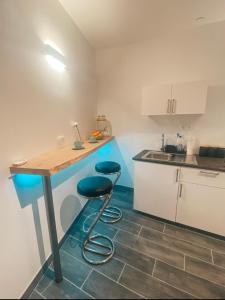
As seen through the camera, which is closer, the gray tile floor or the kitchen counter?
the gray tile floor

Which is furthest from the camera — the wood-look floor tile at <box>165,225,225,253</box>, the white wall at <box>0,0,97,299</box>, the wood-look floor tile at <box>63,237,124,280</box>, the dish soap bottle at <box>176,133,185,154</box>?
the dish soap bottle at <box>176,133,185,154</box>

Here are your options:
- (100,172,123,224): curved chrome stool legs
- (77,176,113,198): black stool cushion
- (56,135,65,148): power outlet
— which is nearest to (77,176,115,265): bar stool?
(77,176,113,198): black stool cushion

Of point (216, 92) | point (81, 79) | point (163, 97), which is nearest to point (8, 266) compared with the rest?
point (81, 79)

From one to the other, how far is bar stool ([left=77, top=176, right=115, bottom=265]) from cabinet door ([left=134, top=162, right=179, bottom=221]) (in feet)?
2.10

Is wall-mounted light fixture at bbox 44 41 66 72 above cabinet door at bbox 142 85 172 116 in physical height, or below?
above

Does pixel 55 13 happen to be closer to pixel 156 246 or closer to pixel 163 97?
pixel 163 97

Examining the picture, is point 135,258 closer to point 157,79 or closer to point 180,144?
point 180,144

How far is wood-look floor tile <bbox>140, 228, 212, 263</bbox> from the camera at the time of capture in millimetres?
1531

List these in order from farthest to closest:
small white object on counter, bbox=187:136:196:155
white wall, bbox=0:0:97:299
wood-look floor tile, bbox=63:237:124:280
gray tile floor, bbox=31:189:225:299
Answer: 1. small white object on counter, bbox=187:136:196:155
2. wood-look floor tile, bbox=63:237:124:280
3. gray tile floor, bbox=31:189:225:299
4. white wall, bbox=0:0:97:299

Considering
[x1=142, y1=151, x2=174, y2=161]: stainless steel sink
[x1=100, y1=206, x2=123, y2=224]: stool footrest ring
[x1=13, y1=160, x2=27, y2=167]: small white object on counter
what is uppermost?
[x1=13, y1=160, x2=27, y2=167]: small white object on counter

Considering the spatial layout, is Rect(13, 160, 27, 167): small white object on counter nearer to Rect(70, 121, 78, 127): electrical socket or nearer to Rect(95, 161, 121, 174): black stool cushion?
Rect(70, 121, 78, 127): electrical socket

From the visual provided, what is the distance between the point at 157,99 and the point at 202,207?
4.73 feet

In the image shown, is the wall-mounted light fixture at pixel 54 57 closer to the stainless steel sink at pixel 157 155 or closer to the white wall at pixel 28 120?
the white wall at pixel 28 120

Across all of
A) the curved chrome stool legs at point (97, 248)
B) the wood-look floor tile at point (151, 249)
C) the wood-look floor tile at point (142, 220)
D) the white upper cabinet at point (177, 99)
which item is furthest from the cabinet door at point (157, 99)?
the wood-look floor tile at point (151, 249)
